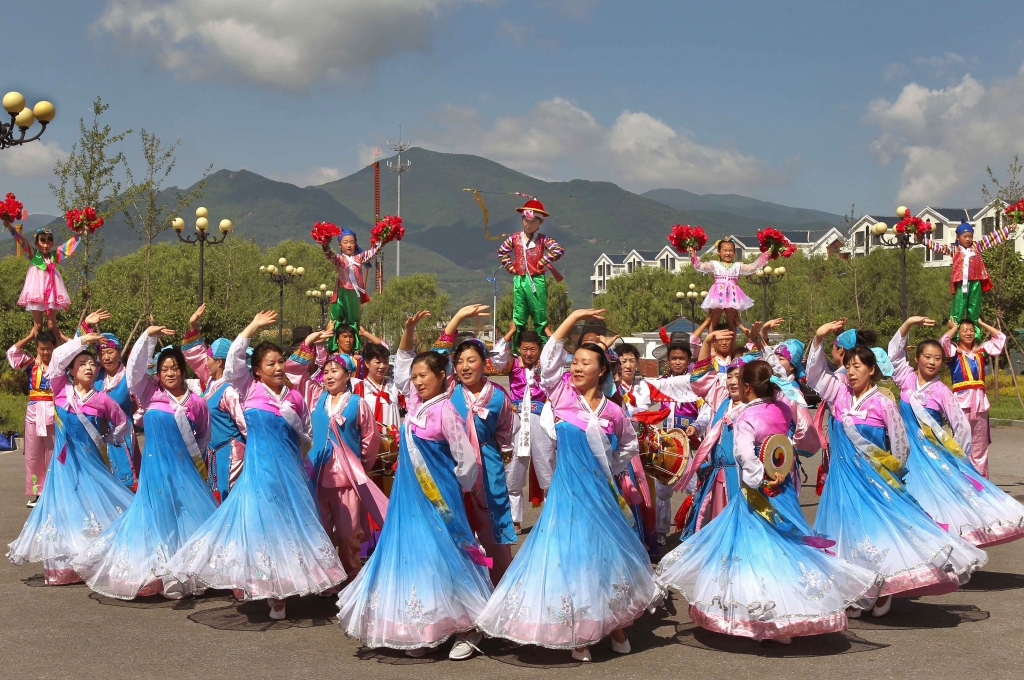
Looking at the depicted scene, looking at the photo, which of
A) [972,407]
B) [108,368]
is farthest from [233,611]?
[972,407]

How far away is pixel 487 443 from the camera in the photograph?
21.4 feet

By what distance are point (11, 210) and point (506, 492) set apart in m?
10.1

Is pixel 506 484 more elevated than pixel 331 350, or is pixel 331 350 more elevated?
pixel 331 350

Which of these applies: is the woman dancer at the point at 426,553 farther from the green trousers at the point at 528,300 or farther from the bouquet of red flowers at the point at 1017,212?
the bouquet of red flowers at the point at 1017,212

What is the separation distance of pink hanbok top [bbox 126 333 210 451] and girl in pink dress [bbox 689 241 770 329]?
536 cm

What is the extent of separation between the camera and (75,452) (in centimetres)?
784

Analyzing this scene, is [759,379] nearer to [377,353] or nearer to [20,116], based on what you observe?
[377,353]

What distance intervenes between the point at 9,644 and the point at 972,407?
30.6ft

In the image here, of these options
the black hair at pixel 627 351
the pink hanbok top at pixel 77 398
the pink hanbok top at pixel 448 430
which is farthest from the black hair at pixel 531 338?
the pink hanbok top at pixel 77 398

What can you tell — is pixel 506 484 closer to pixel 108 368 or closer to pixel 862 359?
pixel 862 359

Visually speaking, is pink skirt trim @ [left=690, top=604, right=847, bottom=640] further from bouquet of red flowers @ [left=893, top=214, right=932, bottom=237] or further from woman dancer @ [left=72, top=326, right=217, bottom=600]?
bouquet of red flowers @ [left=893, top=214, right=932, bottom=237]

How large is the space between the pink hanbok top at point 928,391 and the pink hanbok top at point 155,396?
217 inches

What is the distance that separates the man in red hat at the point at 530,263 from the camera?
9.99 meters

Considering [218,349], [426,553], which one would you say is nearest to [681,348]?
[218,349]
